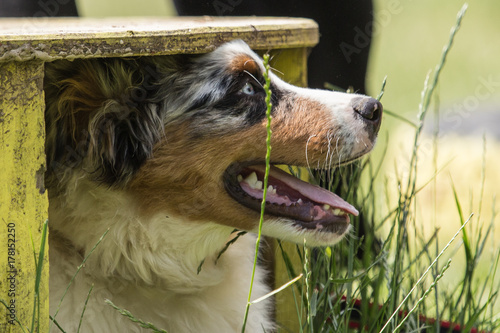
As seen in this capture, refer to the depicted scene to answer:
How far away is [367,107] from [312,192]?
1.13 feet

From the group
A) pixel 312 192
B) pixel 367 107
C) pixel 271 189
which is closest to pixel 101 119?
pixel 271 189

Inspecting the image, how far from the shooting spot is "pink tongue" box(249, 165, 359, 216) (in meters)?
2.38

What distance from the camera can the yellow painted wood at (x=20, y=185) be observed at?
172cm

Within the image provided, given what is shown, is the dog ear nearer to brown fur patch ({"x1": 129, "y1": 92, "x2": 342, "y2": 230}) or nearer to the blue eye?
brown fur patch ({"x1": 129, "y1": 92, "x2": 342, "y2": 230})

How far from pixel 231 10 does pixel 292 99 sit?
1308 mm

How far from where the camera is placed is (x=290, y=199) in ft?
7.68

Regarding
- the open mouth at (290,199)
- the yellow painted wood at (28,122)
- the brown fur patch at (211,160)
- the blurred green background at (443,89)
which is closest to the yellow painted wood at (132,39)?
the yellow painted wood at (28,122)

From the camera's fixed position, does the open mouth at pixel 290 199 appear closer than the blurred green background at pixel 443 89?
Yes

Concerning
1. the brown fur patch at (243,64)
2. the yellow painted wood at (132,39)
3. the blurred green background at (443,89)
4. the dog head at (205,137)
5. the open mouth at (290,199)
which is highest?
the yellow painted wood at (132,39)

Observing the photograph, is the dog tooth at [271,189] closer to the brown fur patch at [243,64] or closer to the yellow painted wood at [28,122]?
the brown fur patch at [243,64]

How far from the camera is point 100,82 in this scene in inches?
86.8

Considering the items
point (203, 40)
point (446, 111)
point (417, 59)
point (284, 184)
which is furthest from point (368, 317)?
point (417, 59)

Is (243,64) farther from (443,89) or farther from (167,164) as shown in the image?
(443,89)

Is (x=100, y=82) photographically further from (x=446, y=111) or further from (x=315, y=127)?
(x=446, y=111)
